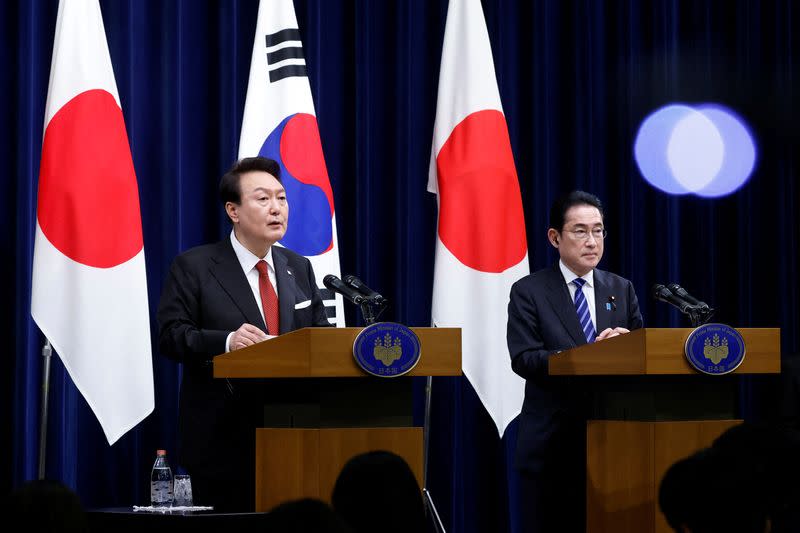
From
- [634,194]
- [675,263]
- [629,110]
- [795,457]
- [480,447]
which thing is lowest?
[480,447]

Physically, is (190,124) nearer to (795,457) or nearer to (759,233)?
(759,233)

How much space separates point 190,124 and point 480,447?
7.14 feet

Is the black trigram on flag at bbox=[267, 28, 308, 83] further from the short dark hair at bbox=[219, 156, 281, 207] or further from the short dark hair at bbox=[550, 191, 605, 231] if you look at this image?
the short dark hair at bbox=[550, 191, 605, 231]

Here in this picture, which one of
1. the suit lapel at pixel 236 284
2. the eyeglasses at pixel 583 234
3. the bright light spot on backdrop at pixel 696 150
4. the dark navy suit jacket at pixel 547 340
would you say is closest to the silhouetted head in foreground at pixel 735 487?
the dark navy suit jacket at pixel 547 340

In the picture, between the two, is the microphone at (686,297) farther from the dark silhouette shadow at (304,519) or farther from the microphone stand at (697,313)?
the dark silhouette shadow at (304,519)

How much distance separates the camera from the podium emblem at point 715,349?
2.92 meters

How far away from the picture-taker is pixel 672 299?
329 centimetres

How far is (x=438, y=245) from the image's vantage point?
16.8 feet

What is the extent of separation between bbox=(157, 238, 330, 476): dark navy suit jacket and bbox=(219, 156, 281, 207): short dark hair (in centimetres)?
18

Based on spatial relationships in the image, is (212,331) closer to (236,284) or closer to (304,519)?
(236,284)

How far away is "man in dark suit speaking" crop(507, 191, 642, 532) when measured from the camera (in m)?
3.73

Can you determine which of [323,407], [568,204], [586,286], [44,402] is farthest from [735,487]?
[44,402]

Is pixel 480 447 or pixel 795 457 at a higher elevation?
pixel 795 457

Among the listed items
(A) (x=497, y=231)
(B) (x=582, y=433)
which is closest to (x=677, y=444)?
(B) (x=582, y=433)
